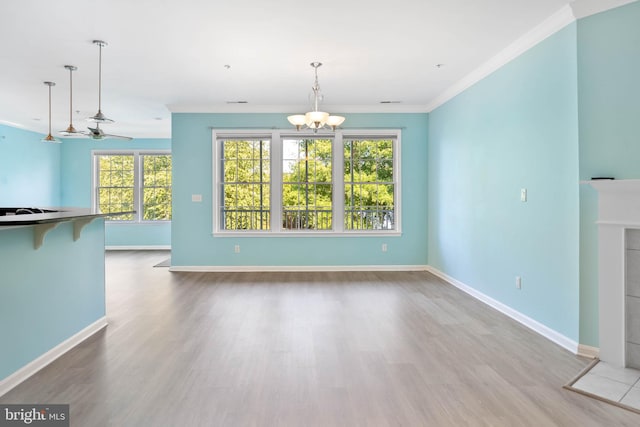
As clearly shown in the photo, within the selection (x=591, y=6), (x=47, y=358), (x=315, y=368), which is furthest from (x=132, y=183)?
(x=591, y=6)

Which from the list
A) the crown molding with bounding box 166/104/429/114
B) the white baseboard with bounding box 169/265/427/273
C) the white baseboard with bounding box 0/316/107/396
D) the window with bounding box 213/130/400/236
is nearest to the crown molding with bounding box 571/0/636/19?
the crown molding with bounding box 166/104/429/114

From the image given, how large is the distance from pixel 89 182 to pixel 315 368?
813cm

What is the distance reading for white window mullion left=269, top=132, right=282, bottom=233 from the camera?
20.2ft

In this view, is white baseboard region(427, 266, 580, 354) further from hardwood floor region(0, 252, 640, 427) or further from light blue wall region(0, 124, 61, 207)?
light blue wall region(0, 124, 61, 207)

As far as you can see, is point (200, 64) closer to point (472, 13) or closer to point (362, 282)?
point (472, 13)

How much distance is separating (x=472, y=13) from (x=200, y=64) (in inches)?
111

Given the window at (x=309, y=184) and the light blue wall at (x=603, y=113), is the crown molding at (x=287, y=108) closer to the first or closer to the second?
the window at (x=309, y=184)

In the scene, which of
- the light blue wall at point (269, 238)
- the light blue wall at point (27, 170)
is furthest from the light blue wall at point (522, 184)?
the light blue wall at point (27, 170)

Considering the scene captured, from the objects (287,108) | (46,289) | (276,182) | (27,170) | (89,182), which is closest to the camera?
(46,289)

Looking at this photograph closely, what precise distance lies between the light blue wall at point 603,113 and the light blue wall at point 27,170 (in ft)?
30.2

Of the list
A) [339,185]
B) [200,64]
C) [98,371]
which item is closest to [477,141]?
[339,185]

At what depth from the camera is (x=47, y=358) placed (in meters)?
2.66

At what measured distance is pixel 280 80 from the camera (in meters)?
4.73

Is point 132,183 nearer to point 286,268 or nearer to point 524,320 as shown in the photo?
point 286,268
